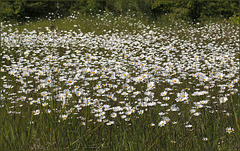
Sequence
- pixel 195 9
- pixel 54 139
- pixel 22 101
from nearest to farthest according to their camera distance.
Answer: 1. pixel 54 139
2. pixel 22 101
3. pixel 195 9

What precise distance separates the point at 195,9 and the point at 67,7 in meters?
8.52

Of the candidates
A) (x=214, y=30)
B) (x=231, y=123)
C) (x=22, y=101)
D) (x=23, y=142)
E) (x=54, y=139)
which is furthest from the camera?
(x=214, y=30)

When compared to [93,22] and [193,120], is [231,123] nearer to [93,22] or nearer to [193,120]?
[193,120]

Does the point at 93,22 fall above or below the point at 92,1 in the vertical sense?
below

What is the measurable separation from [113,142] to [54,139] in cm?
62

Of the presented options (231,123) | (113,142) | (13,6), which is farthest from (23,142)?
(13,6)

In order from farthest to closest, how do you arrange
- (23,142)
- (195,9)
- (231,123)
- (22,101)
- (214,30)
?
(195,9) < (214,30) < (22,101) < (231,123) < (23,142)

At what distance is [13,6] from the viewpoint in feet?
45.6

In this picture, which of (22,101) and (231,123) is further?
(22,101)

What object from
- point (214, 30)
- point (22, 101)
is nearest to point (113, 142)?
point (22, 101)

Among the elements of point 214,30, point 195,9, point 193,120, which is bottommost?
point 193,120

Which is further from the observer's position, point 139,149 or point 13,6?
point 13,6

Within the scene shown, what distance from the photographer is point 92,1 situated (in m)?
Result: 13.9

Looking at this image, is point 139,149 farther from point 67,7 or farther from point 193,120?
point 67,7
